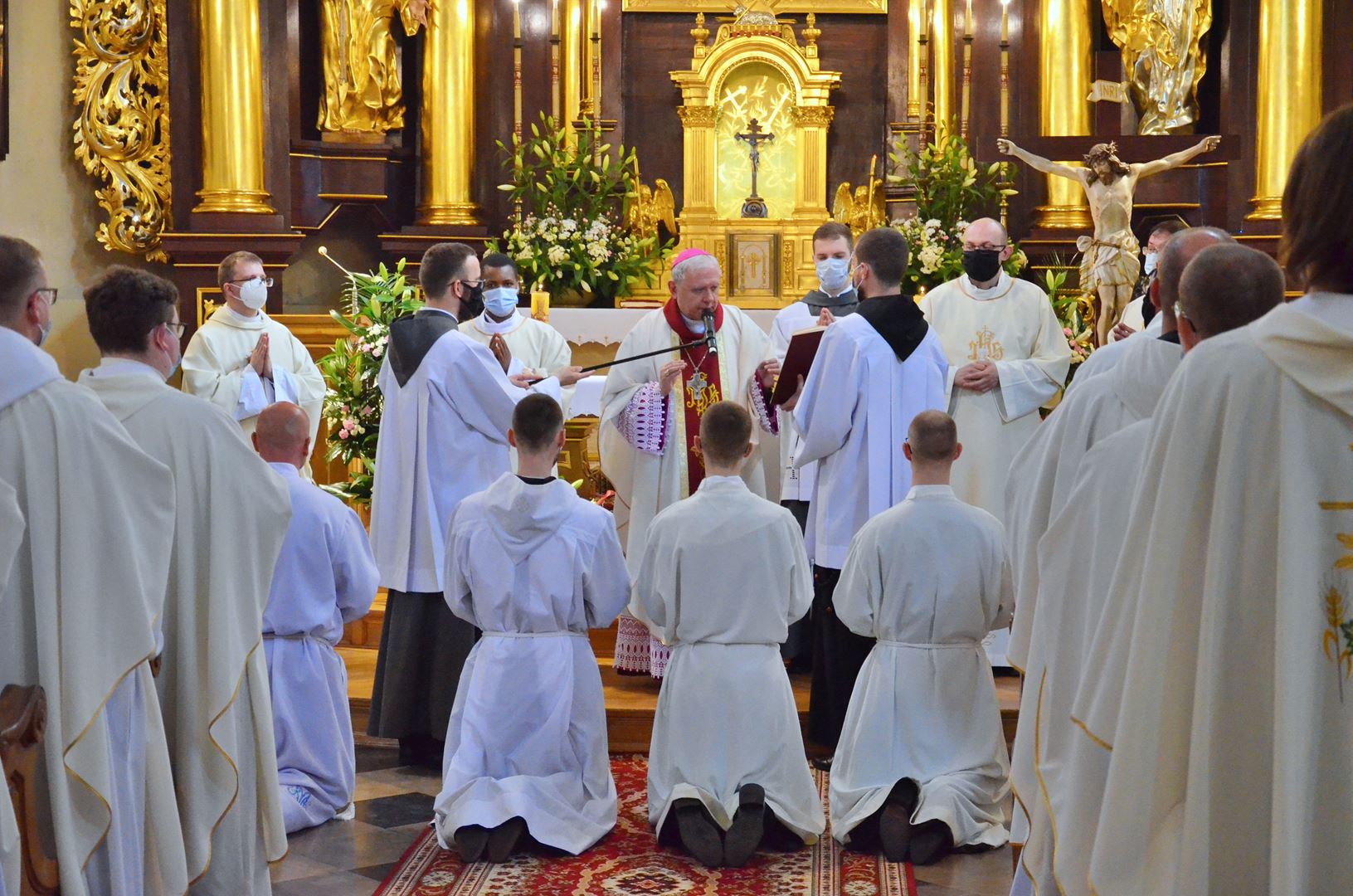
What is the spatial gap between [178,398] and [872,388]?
2795 mm

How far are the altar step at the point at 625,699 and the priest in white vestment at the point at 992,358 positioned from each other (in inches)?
35.6

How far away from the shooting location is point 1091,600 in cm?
312

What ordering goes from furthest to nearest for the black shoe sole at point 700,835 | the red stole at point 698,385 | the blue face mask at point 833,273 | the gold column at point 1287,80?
1. the gold column at point 1287,80
2. the blue face mask at point 833,273
3. the red stole at point 698,385
4. the black shoe sole at point 700,835

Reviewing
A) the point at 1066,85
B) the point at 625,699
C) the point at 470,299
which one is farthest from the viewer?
the point at 1066,85

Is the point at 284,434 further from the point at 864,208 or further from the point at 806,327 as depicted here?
the point at 864,208

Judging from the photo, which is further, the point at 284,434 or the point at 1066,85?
the point at 1066,85

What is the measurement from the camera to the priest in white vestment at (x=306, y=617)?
492 cm

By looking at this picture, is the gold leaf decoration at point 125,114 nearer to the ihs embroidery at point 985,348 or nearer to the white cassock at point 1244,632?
the ihs embroidery at point 985,348

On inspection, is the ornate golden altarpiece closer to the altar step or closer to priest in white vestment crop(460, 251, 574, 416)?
priest in white vestment crop(460, 251, 574, 416)

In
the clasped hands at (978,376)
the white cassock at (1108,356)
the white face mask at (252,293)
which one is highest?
the white face mask at (252,293)

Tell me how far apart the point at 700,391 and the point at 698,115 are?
416cm

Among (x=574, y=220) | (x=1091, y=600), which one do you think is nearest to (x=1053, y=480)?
(x=1091, y=600)

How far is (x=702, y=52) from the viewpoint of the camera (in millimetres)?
10000

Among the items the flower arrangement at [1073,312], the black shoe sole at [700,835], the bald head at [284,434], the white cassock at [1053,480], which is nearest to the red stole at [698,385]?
the bald head at [284,434]
